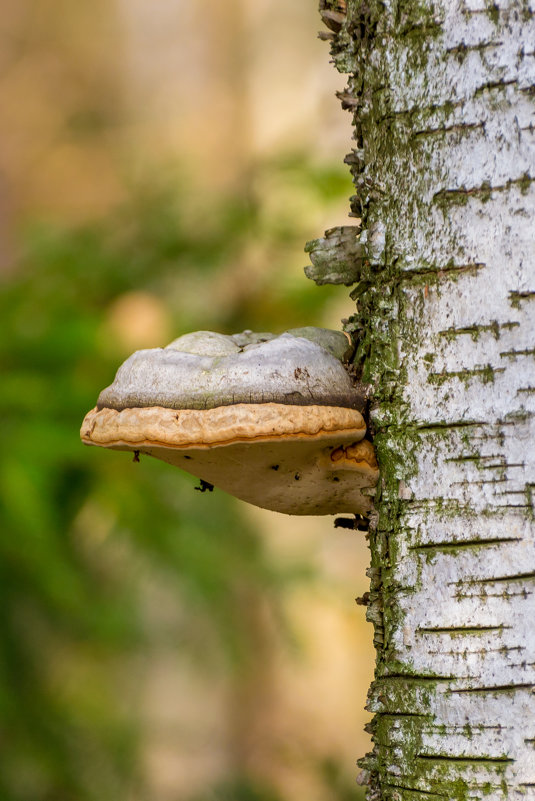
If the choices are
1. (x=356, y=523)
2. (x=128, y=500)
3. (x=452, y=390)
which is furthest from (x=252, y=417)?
(x=128, y=500)

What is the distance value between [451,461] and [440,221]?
0.40 m

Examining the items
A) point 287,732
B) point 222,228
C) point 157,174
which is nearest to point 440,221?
point 222,228

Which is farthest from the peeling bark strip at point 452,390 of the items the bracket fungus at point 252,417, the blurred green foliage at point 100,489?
the blurred green foliage at point 100,489

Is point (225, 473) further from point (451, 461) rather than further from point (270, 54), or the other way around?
point (270, 54)

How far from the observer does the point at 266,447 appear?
142 centimetres

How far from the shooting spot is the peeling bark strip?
4.33ft

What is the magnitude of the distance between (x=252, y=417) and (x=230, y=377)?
0.32ft

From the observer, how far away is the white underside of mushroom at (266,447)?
4.40ft

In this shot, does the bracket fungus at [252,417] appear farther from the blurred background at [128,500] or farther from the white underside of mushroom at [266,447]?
the blurred background at [128,500]

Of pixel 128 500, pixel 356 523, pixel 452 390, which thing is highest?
pixel 128 500

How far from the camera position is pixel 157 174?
4770 mm

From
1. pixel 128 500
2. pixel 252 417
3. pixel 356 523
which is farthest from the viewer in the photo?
pixel 128 500

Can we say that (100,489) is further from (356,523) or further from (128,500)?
(356,523)

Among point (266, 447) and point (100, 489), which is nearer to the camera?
point (266, 447)
